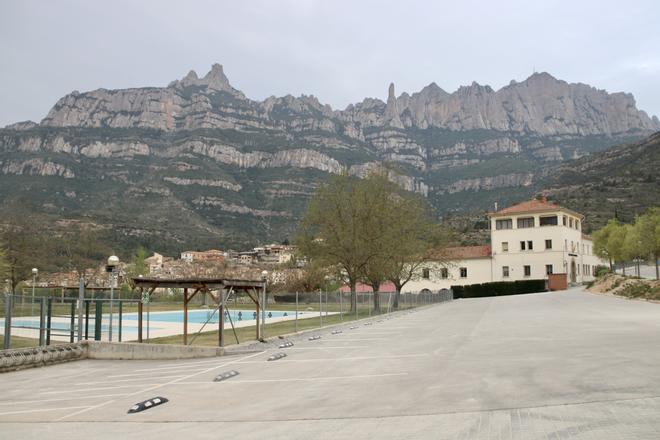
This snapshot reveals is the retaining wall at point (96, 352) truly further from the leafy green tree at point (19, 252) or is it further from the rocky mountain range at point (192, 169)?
the rocky mountain range at point (192, 169)

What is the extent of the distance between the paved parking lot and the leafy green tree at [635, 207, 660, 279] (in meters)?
37.9

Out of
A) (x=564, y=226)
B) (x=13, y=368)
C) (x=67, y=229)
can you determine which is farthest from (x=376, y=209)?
(x=67, y=229)

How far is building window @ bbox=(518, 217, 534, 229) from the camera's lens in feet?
237

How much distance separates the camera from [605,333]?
16.7 m

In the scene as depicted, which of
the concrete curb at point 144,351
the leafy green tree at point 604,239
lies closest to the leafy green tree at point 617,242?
the leafy green tree at point 604,239

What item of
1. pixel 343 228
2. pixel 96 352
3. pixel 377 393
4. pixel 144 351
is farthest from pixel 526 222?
pixel 377 393

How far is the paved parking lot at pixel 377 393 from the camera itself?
23.0 feet

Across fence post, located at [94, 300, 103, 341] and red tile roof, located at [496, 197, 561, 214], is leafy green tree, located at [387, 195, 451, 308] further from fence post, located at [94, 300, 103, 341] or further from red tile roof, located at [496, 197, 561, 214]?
fence post, located at [94, 300, 103, 341]

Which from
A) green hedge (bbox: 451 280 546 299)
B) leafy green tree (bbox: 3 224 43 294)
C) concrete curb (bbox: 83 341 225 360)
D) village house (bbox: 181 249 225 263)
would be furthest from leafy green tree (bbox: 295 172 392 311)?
village house (bbox: 181 249 225 263)

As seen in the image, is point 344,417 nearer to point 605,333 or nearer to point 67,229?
point 605,333

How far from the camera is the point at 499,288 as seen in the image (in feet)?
217

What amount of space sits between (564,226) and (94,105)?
165 metres

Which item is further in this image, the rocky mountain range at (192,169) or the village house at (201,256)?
A: the rocky mountain range at (192,169)

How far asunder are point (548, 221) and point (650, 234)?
20710mm
